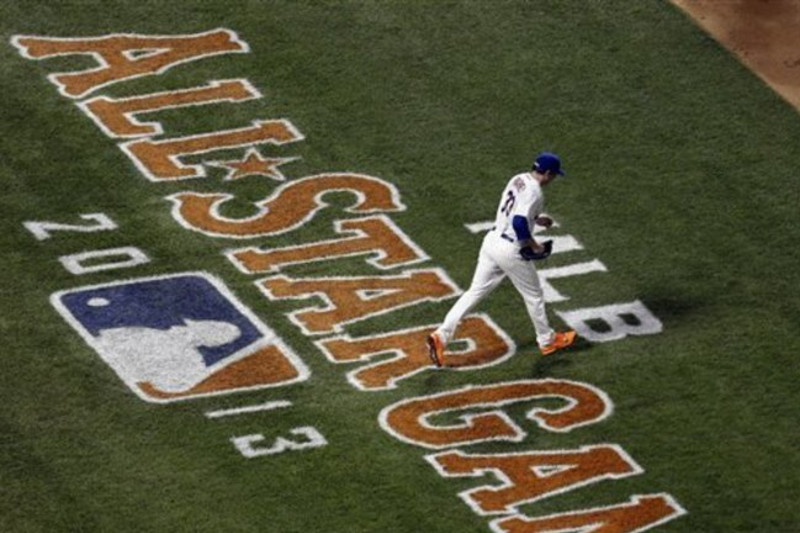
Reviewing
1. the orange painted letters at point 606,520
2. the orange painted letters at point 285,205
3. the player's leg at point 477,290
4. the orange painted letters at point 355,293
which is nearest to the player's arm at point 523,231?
the player's leg at point 477,290

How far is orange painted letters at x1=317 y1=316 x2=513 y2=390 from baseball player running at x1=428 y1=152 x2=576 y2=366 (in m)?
0.28

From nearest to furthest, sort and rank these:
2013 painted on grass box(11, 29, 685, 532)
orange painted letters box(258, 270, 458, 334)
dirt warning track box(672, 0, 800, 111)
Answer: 2013 painted on grass box(11, 29, 685, 532) → orange painted letters box(258, 270, 458, 334) → dirt warning track box(672, 0, 800, 111)

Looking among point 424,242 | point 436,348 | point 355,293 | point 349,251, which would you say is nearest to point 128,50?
point 349,251

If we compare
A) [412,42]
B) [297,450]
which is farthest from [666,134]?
[297,450]

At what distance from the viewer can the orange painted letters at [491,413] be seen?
80.3ft

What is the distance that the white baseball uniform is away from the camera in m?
25.0

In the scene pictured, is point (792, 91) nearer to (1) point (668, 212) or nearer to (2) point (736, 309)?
(1) point (668, 212)

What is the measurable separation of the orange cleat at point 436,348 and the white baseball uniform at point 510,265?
0.16 feet

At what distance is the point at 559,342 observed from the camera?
25.7 m

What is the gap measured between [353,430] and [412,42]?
861 centimetres

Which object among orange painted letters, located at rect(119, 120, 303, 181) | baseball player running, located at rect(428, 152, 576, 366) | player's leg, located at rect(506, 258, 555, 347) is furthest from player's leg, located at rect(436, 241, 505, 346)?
orange painted letters, located at rect(119, 120, 303, 181)

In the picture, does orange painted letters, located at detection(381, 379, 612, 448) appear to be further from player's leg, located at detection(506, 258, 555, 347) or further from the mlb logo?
the mlb logo

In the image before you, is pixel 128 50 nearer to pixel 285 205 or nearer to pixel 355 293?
pixel 285 205

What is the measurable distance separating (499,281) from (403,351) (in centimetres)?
117
